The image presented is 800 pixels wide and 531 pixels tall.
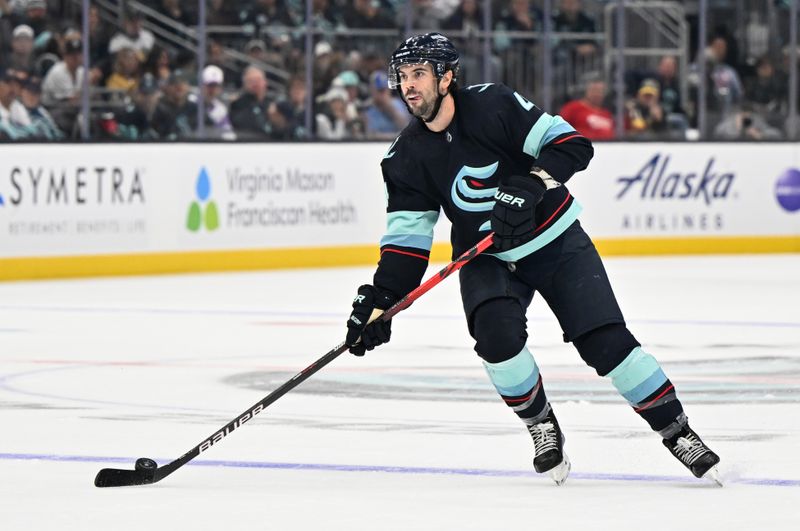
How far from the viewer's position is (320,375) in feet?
24.0

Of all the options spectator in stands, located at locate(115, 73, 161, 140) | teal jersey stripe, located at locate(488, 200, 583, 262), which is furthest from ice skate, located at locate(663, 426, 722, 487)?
spectator in stands, located at locate(115, 73, 161, 140)

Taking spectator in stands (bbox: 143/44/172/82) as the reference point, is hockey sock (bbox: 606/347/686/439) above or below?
below

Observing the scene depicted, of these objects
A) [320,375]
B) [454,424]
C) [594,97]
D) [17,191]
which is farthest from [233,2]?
[454,424]

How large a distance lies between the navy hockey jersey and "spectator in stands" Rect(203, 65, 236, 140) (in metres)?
8.71

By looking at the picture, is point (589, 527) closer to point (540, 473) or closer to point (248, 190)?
point (540, 473)

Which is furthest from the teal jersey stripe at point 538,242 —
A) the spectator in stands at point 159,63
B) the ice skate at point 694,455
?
the spectator in stands at point 159,63

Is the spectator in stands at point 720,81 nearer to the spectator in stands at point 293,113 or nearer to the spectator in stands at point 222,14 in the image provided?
the spectator in stands at point 293,113

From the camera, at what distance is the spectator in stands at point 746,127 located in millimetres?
15750

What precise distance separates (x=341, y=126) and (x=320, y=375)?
714cm

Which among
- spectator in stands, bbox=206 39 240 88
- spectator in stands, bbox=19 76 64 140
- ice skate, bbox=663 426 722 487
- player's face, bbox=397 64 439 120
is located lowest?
ice skate, bbox=663 426 722 487

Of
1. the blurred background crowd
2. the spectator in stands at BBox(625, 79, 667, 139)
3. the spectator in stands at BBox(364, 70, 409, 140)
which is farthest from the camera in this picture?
the spectator in stands at BBox(625, 79, 667, 139)

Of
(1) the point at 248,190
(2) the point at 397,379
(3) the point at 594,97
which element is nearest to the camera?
(2) the point at 397,379

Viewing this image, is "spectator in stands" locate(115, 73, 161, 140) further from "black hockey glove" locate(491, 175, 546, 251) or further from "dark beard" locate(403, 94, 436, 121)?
"black hockey glove" locate(491, 175, 546, 251)

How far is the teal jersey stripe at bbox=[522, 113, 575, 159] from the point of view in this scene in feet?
15.7
